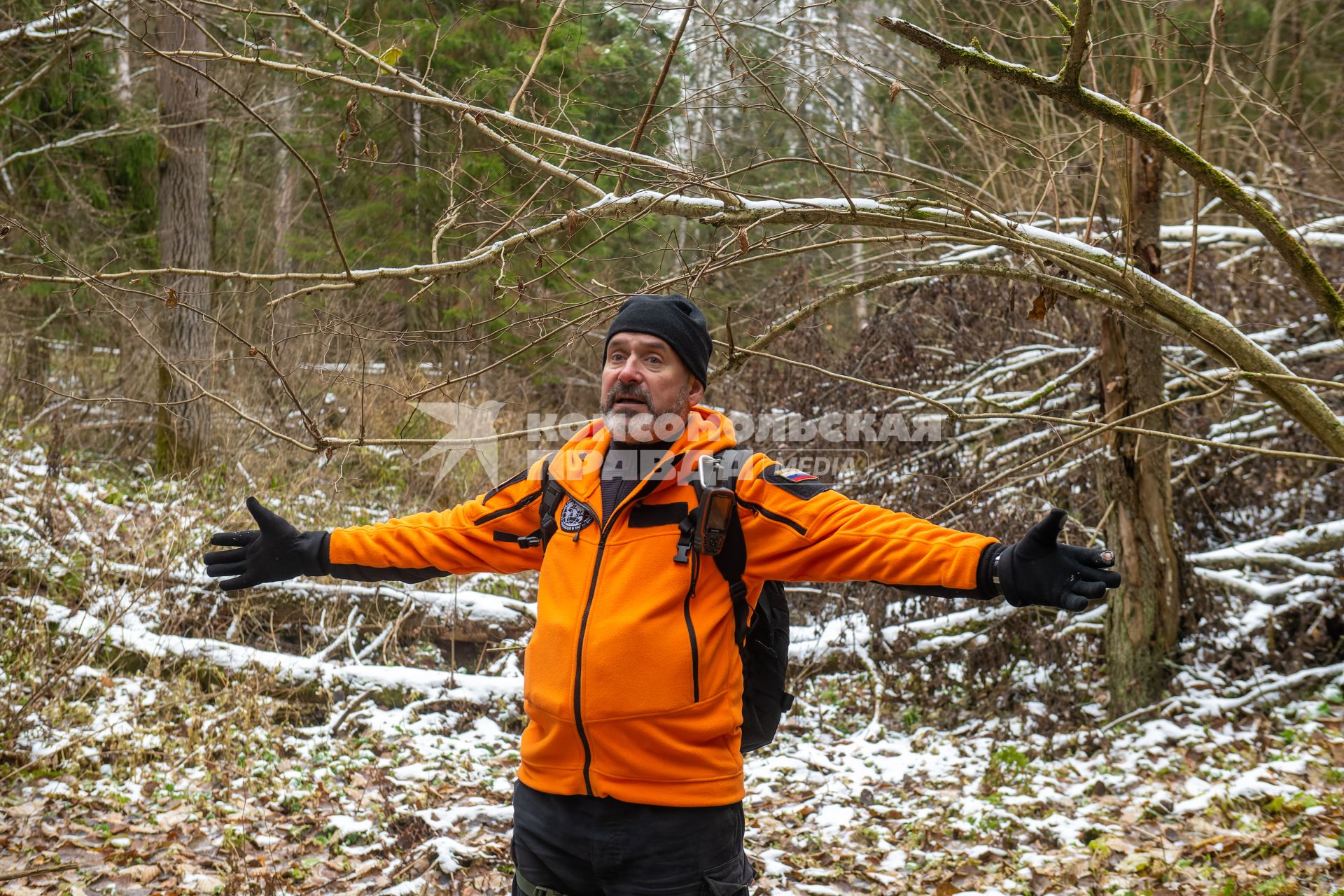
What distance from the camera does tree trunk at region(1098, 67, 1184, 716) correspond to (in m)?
5.31

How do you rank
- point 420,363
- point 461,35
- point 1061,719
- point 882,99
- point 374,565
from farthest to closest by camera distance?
1. point 461,35
2. point 882,99
3. point 1061,719
4. point 420,363
5. point 374,565

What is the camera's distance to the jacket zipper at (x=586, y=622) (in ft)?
7.87

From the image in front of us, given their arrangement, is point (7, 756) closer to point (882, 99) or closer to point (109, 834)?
point (109, 834)

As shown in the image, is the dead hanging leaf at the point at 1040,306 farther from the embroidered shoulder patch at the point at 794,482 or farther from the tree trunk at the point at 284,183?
the tree trunk at the point at 284,183

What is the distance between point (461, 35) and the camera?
10883mm

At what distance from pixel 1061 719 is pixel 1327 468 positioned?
97.3 inches

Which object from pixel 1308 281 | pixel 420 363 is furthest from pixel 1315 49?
pixel 420 363

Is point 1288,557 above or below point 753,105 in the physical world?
below

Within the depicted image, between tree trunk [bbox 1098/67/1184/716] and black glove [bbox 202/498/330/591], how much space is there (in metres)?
4.28

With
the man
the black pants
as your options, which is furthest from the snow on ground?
the man

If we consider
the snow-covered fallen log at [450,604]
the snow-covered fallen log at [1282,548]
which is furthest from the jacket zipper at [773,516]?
the snow-covered fallen log at [1282,548]

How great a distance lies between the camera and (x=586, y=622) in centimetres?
244

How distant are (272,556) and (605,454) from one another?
0.99 meters

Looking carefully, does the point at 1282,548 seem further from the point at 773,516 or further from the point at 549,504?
the point at 549,504
